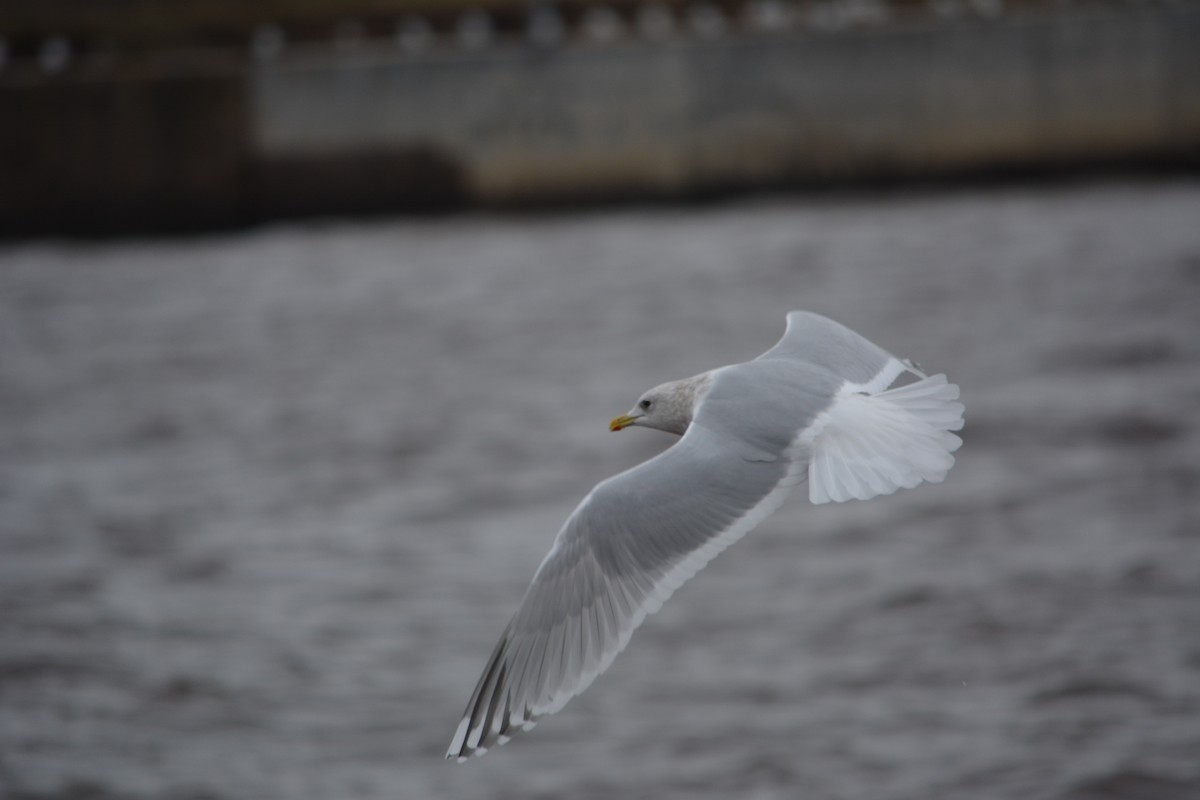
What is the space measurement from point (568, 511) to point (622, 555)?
4923mm

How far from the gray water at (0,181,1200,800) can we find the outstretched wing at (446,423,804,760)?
6.99 ft

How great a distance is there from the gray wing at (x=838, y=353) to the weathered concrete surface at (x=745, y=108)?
10.4m

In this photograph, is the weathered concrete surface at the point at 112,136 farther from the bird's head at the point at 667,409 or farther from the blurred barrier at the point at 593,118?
the bird's head at the point at 667,409

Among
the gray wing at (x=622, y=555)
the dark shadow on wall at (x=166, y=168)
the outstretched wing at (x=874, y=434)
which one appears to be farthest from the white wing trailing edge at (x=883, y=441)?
the dark shadow on wall at (x=166, y=168)

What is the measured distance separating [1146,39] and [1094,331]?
13.0 ft

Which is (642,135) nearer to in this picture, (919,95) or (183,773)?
(919,95)

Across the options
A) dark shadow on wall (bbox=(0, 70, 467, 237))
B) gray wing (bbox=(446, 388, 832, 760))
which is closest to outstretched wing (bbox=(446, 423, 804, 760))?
gray wing (bbox=(446, 388, 832, 760))

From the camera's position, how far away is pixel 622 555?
4.56 meters

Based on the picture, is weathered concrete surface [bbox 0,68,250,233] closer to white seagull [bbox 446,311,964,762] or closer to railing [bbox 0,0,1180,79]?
railing [bbox 0,0,1180,79]

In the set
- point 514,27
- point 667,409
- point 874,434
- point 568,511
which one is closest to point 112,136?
point 514,27

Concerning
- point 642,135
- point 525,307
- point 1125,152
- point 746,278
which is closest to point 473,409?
point 525,307

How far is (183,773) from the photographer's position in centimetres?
693

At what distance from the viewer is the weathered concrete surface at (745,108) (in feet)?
50.1

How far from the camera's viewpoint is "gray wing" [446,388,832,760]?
4.51 meters
